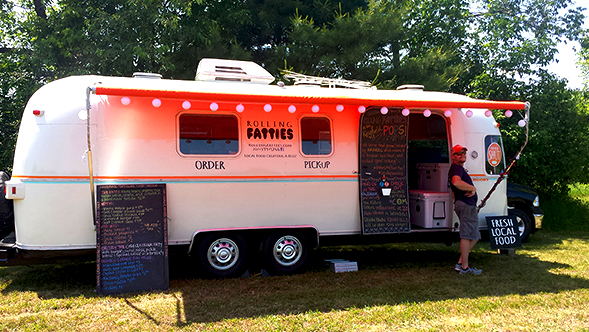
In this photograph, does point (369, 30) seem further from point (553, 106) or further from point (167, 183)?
point (167, 183)

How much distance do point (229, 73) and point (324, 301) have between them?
342cm

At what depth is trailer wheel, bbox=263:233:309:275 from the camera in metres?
6.32

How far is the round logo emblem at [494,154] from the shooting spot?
7.26 metres

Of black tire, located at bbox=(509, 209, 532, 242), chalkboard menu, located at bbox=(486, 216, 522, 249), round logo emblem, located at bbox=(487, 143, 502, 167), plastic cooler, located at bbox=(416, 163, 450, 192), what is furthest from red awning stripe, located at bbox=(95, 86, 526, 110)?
black tire, located at bbox=(509, 209, 532, 242)

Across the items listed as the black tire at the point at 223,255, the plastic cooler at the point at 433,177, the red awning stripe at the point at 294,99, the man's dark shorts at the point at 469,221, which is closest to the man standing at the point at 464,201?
the man's dark shorts at the point at 469,221

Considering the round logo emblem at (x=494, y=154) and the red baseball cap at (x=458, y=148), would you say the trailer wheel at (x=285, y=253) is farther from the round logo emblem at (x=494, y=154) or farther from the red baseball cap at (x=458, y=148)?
the round logo emblem at (x=494, y=154)

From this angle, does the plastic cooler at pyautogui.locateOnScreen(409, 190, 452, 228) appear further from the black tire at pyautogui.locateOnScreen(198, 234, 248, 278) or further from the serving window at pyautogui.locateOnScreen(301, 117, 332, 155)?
the black tire at pyautogui.locateOnScreen(198, 234, 248, 278)

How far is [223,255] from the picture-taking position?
20.3ft

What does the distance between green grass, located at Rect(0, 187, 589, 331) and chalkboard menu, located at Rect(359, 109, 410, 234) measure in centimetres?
75

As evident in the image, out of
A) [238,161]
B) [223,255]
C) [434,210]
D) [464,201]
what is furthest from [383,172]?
[223,255]

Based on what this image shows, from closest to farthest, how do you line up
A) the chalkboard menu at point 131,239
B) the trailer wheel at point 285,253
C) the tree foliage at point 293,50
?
the chalkboard menu at point 131,239
the trailer wheel at point 285,253
the tree foliage at point 293,50

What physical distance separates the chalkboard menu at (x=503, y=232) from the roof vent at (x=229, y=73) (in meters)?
4.03

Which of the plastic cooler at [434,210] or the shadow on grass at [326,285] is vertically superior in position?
the plastic cooler at [434,210]

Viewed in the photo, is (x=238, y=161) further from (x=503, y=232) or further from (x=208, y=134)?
(x=503, y=232)
